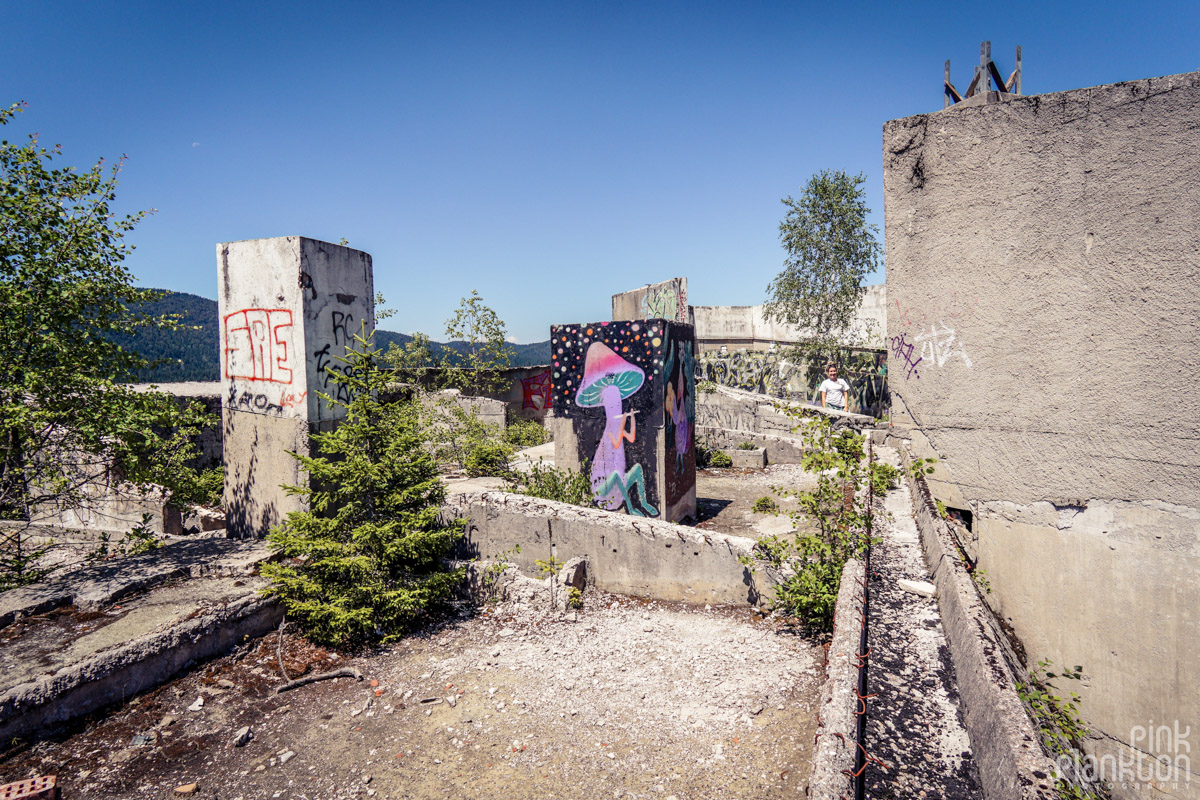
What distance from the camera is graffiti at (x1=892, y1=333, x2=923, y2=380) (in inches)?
172

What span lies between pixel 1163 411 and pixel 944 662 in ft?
7.04

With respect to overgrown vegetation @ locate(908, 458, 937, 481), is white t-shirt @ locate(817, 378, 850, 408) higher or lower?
higher

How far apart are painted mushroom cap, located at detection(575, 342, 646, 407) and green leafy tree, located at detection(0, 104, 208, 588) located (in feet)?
12.3

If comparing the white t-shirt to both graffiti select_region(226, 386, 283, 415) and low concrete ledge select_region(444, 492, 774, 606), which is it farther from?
graffiti select_region(226, 386, 283, 415)

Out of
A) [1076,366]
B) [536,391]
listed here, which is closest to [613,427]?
[1076,366]

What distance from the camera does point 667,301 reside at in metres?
15.3

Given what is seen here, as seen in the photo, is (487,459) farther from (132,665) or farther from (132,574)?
(132,665)

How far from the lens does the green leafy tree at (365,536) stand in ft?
14.4

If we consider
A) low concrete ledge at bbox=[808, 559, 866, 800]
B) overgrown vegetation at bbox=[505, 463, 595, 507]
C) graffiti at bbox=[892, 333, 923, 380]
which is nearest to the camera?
low concrete ledge at bbox=[808, 559, 866, 800]

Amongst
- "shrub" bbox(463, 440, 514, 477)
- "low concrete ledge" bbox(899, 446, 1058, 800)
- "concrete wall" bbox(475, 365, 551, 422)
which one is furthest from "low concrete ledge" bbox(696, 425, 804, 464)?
"low concrete ledge" bbox(899, 446, 1058, 800)

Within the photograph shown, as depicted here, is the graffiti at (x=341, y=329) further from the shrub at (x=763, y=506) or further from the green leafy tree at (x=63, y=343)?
the shrub at (x=763, y=506)

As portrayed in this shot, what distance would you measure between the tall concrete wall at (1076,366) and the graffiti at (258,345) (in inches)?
200

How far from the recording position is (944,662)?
2846 mm

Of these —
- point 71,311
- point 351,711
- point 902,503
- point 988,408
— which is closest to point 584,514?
point 351,711
